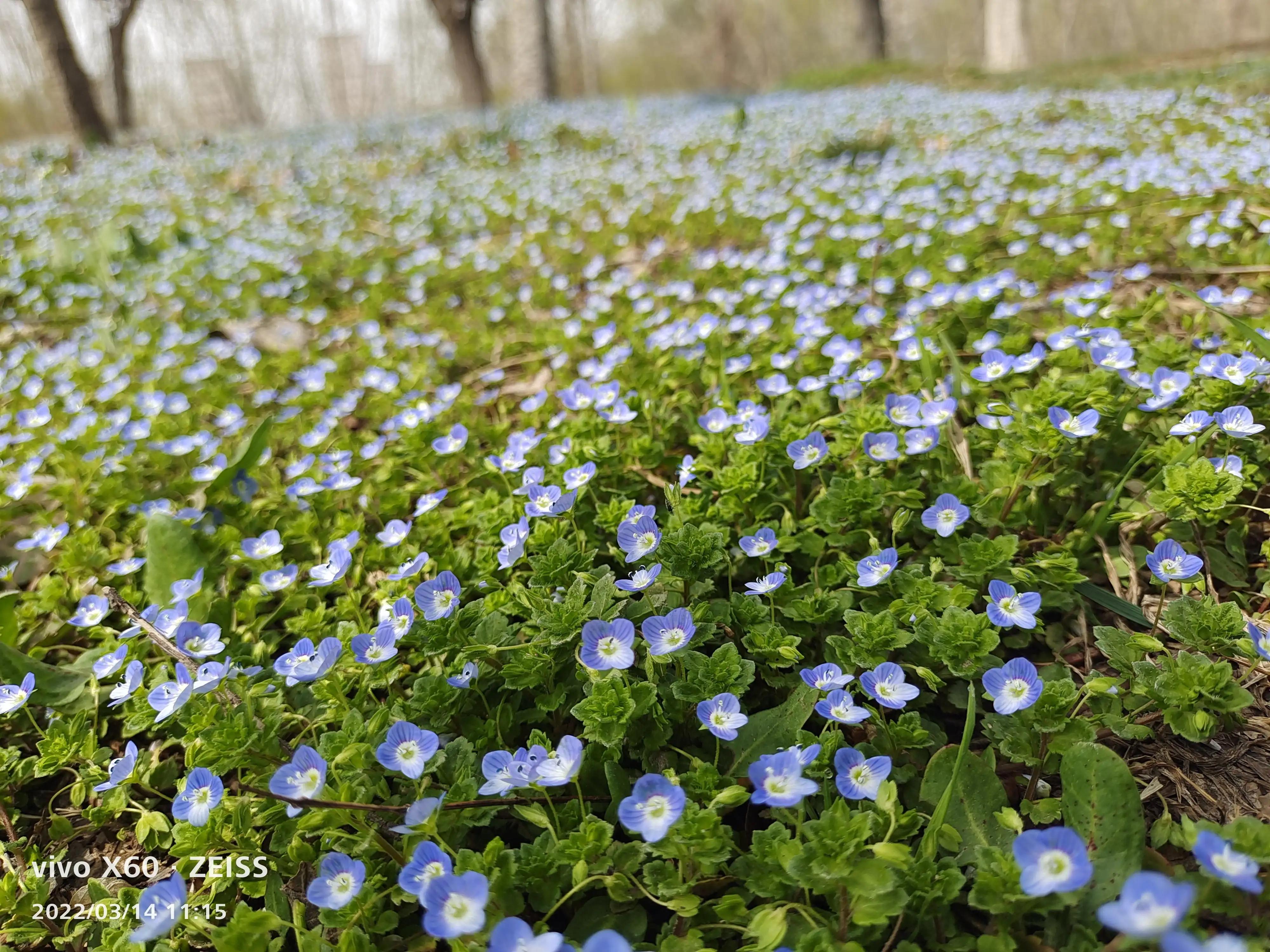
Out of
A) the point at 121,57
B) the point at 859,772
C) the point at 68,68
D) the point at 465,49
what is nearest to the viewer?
the point at 859,772

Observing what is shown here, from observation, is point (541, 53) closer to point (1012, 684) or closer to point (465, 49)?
point (465, 49)

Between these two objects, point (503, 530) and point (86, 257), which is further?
point (86, 257)

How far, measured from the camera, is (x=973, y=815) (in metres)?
1.29

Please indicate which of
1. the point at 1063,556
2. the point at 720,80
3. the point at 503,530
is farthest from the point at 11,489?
the point at 720,80

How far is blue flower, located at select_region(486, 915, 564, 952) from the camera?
3.46ft

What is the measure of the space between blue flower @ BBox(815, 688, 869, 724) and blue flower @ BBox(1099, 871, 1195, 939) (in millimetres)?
443

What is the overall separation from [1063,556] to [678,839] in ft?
3.41

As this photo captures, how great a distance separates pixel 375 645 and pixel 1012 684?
1.25 m

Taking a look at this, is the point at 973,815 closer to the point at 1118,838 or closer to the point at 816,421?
the point at 1118,838

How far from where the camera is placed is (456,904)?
112cm

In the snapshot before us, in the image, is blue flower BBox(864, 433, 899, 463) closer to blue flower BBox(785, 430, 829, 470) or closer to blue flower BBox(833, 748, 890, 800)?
blue flower BBox(785, 430, 829, 470)

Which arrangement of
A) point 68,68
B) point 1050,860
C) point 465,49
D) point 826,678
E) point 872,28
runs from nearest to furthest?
point 1050,860
point 826,678
point 68,68
point 465,49
point 872,28

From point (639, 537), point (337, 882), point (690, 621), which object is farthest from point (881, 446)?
point (337, 882)

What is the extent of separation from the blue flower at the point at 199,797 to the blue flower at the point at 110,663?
1.75 ft
